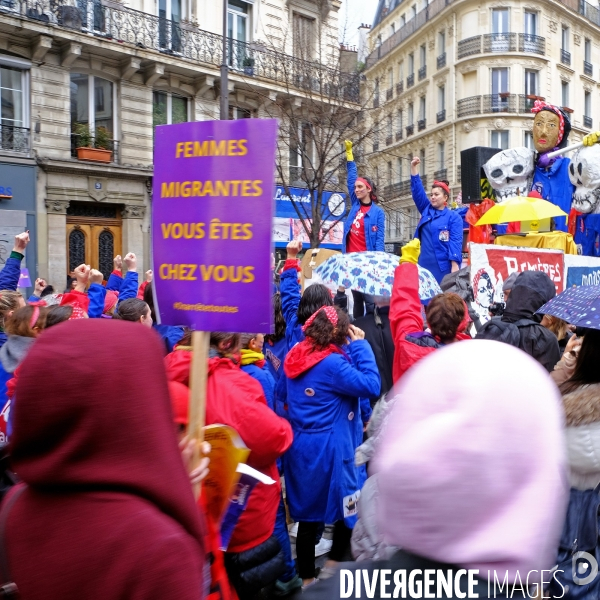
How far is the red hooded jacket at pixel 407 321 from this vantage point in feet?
11.1

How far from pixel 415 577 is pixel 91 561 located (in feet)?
2.02

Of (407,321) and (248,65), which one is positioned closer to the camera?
(407,321)

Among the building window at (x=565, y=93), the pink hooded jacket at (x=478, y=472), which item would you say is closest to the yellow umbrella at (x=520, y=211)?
the pink hooded jacket at (x=478, y=472)

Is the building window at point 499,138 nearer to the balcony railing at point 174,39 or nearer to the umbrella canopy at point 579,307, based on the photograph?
the balcony railing at point 174,39

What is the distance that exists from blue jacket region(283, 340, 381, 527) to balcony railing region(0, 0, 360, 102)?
12.1 meters

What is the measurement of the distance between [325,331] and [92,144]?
16.0 m

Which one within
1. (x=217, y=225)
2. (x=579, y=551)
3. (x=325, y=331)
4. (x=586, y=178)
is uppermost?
(x=586, y=178)

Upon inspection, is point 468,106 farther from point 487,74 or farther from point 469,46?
point 469,46

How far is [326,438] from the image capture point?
3666 millimetres

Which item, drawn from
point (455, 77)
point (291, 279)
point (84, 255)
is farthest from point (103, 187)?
point (455, 77)

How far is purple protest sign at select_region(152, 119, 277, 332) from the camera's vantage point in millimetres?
2139

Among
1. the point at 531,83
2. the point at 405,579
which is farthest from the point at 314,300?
the point at 531,83

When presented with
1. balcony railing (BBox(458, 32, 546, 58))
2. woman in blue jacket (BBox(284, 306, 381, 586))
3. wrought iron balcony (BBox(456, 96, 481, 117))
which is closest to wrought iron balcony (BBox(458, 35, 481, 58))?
balcony railing (BBox(458, 32, 546, 58))

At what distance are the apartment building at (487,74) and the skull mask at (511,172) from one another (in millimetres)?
26899
